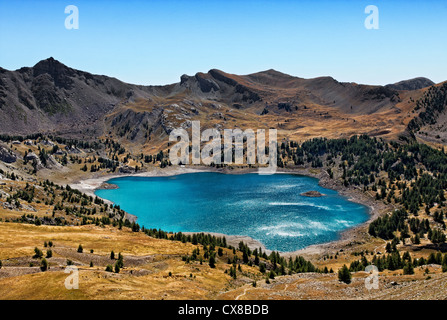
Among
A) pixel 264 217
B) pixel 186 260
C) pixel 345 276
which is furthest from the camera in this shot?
pixel 264 217

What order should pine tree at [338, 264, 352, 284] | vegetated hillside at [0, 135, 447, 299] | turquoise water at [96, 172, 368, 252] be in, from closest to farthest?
vegetated hillside at [0, 135, 447, 299] < pine tree at [338, 264, 352, 284] < turquoise water at [96, 172, 368, 252]

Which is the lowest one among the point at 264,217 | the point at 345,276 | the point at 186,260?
the point at 264,217

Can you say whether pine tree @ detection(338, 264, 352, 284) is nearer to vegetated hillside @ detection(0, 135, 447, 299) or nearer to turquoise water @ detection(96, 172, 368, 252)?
vegetated hillside @ detection(0, 135, 447, 299)

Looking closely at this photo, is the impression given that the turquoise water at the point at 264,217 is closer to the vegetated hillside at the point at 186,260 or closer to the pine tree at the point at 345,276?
the vegetated hillside at the point at 186,260

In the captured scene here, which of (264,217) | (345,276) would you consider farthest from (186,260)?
(264,217)

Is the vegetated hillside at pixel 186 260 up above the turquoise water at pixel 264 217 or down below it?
above

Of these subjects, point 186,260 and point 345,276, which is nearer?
point 345,276

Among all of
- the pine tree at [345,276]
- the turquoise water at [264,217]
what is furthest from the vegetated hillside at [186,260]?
the turquoise water at [264,217]

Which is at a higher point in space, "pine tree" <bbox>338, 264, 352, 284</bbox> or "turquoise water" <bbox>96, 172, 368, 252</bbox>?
"pine tree" <bbox>338, 264, 352, 284</bbox>

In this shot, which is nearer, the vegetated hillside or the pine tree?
the vegetated hillside

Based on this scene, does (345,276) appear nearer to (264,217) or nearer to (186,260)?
(186,260)

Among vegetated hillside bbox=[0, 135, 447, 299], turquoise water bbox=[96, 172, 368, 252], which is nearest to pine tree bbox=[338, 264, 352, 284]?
vegetated hillside bbox=[0, 135, 447, 299]
